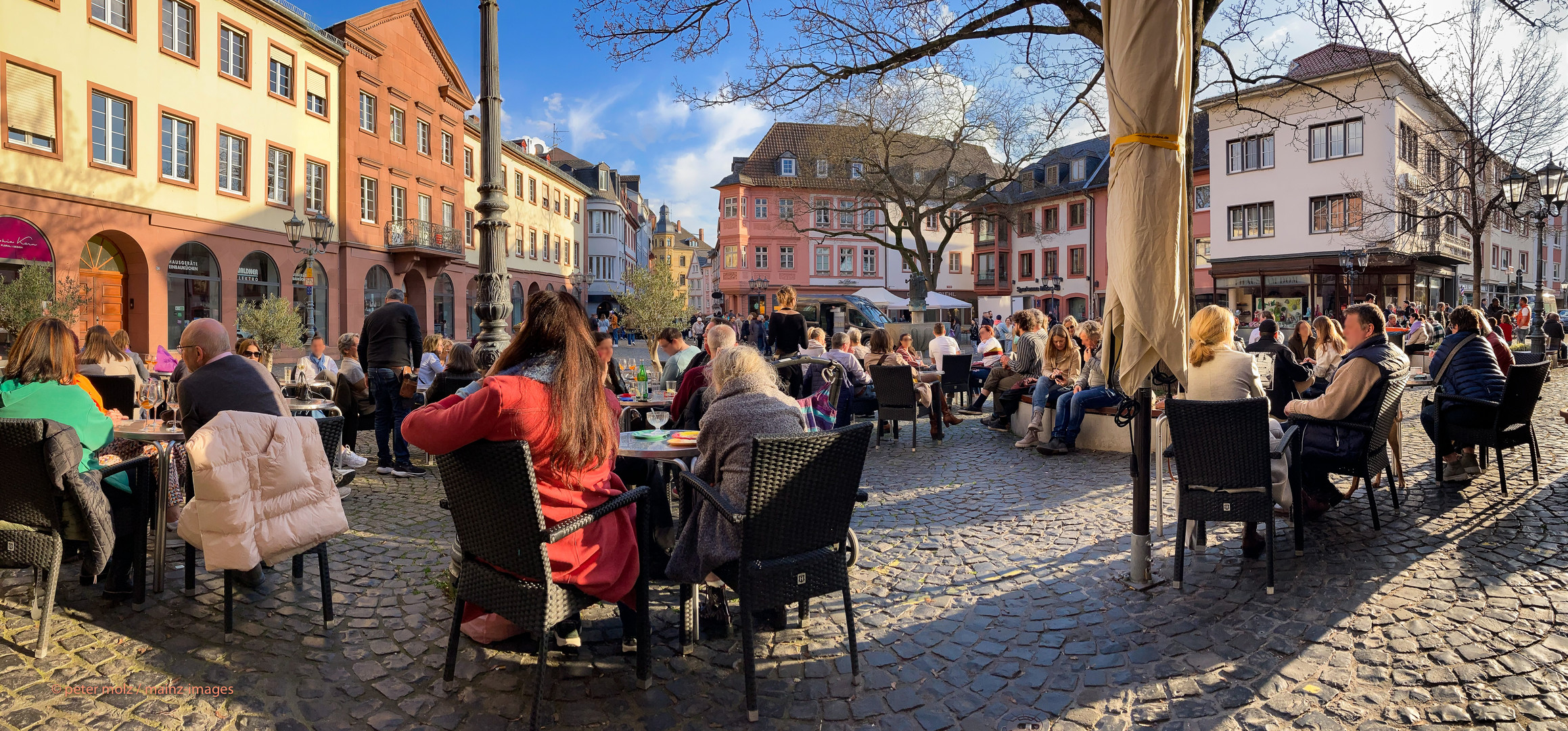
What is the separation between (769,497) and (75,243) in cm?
2270

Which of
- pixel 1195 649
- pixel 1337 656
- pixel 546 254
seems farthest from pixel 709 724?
pixel 546 254

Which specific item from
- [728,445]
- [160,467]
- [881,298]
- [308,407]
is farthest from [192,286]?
[728,445]

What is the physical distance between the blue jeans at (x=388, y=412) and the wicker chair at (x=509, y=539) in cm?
555

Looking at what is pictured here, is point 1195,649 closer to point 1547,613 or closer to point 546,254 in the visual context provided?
point 1547,613

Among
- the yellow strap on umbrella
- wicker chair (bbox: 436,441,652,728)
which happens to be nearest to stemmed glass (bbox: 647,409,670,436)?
wicker chair (bbox: 436,441,652,728)

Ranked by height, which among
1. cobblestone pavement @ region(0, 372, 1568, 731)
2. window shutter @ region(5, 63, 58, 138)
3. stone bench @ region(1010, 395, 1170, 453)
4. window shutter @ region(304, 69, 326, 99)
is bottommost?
cobblestone pavement @ region(0, 372, 1568, 731)

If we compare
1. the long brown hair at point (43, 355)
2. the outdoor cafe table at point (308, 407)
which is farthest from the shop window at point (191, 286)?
the long brown hair at point (43, 355)

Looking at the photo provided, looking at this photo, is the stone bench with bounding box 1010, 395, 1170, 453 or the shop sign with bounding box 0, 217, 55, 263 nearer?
the stone bench with bounding box 1010, 395, 1170, 453

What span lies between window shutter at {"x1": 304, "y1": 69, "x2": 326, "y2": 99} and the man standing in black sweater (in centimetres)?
2150

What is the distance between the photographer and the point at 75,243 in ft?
63.0

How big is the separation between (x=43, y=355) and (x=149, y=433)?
0.62m

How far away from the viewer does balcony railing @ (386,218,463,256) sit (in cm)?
3095

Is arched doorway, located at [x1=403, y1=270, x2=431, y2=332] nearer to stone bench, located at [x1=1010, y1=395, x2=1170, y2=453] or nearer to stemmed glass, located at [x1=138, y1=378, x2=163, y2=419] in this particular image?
stemmed glass, located at [x1=138, y1=378, x2=163, y2=419]

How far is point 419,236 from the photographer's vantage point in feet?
104
